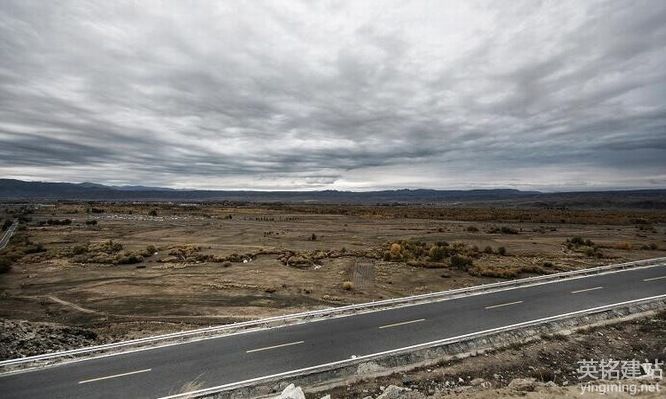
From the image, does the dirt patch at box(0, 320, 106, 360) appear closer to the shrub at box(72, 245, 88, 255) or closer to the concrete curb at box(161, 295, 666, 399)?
the concrete curb at box(161, 295, 666, 399)

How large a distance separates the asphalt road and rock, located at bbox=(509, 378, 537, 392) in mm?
3676

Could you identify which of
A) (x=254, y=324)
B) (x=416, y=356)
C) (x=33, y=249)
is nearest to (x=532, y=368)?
(x=416, y=356)

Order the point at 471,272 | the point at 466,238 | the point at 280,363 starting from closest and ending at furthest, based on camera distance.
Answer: the point at 280,363
the point at 471,272
the point at 466,238

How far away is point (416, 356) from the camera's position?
1505 centimetres

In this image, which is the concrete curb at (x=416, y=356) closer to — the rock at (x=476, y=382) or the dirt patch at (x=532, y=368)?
the dirt patch at (x=532, y=368)

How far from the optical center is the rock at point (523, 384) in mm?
12459

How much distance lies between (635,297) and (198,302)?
91.9 feet

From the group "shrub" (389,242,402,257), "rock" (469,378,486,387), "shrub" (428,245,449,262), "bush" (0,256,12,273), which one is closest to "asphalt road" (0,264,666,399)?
"rock" (469,378,486,387)

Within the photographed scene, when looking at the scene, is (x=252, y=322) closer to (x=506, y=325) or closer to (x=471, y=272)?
(x=506, y=325)

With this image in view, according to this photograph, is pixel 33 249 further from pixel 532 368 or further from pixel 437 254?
pixel 532 368

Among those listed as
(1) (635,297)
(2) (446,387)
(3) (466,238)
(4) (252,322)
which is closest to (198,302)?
(4) (252,322)

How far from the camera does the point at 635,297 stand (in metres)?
21.8

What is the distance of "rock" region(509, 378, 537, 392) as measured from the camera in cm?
1246

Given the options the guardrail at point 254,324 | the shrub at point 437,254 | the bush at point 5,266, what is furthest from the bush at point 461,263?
the bush at point 5,266
